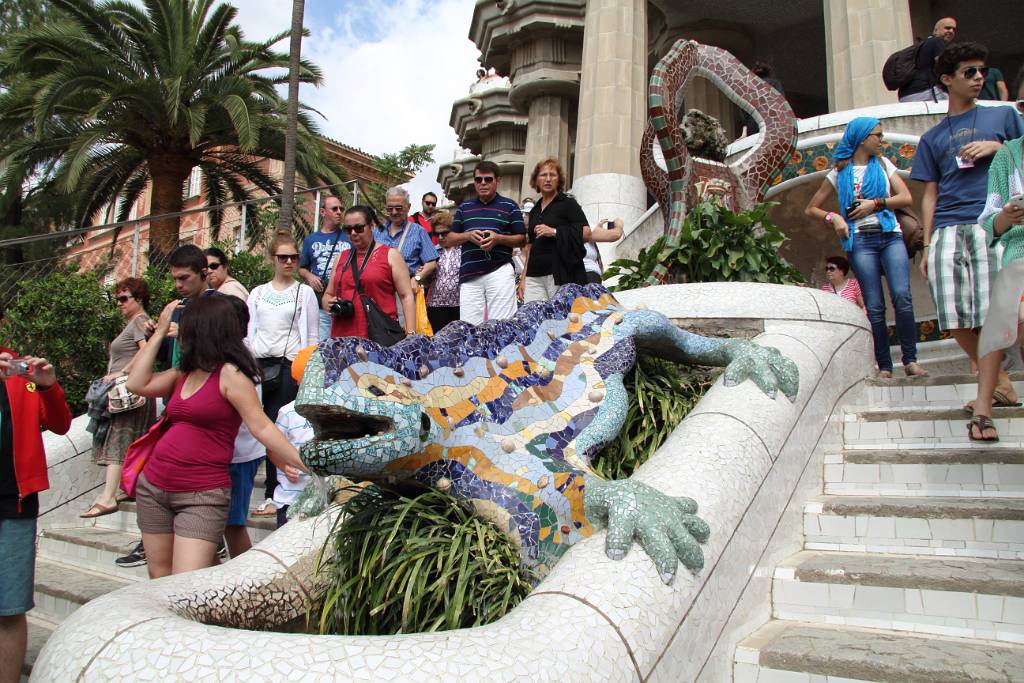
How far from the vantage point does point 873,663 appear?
9.50 ft

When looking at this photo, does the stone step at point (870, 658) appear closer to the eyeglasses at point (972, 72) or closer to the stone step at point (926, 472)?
the stone step at point (926, 472)

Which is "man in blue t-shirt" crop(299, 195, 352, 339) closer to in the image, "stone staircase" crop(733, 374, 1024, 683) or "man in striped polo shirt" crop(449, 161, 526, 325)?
"man in striped polo shirt" crop(449, 161, 526, 325)

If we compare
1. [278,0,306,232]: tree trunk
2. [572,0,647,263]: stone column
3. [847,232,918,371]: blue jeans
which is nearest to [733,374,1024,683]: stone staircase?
[847,232,918,371]: blue jeans

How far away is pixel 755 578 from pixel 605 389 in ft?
3.50

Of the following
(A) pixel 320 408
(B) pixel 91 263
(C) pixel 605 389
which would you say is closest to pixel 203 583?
(A) pixel 320 408

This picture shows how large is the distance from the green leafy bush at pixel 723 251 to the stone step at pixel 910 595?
9.44 feet

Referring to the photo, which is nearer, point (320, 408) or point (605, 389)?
point (320, 408)

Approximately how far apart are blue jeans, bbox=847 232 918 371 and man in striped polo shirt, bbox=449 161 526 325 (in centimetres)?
257

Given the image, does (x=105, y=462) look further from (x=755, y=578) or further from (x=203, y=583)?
(x=755, y=578)

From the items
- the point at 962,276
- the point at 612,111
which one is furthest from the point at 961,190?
the point at 612,111

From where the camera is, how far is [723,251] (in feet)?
20.5

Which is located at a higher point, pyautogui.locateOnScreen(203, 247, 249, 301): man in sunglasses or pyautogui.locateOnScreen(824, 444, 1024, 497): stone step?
pyautogui.locateOnScreen(203, 247, 249, 301): man in sunglasses

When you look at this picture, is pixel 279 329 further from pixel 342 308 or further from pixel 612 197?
pixel 612 197

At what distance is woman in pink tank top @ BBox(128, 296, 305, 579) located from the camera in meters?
3.78
